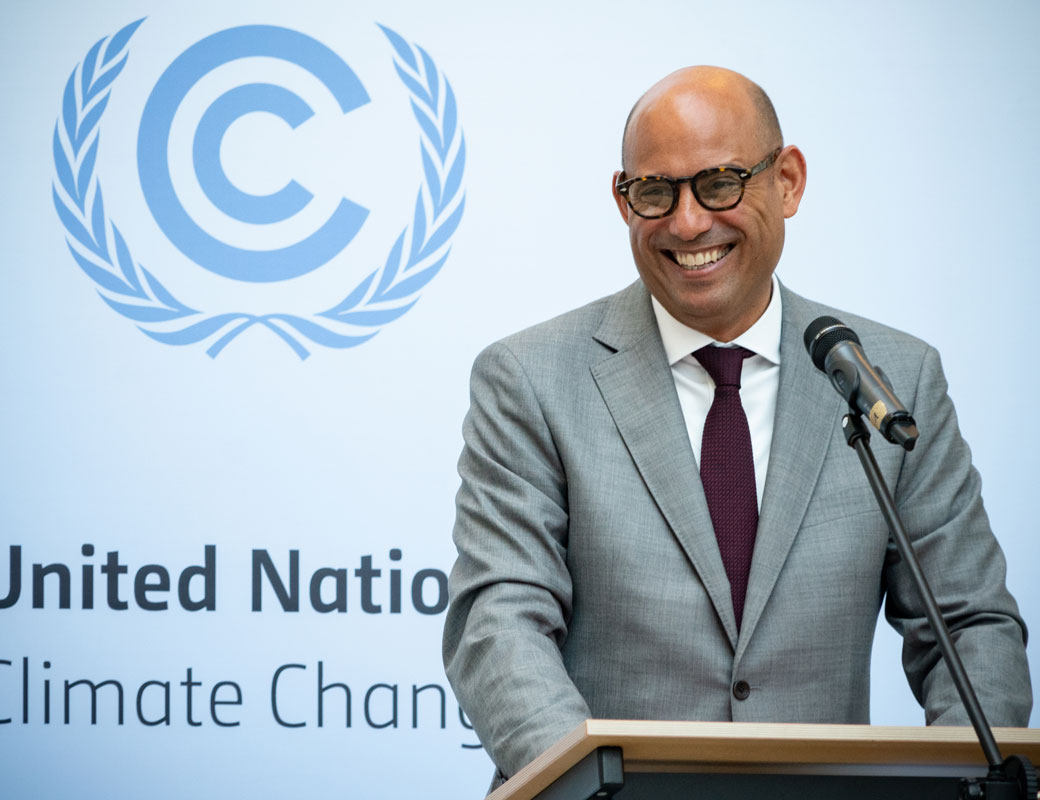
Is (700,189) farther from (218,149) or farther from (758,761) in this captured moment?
(218,149)

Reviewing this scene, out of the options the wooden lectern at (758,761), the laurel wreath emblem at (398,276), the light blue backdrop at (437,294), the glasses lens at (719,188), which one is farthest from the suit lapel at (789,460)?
the laurel wreath emblem at (398,276)

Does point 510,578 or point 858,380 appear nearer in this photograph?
point 858,380

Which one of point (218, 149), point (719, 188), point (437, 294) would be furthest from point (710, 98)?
point (218, 149)

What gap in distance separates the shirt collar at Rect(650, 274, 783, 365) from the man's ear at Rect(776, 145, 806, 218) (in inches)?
8.0

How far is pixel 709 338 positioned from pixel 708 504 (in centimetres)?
33

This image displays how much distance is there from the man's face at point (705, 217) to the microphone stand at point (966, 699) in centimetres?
73

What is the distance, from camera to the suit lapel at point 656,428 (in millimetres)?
2104

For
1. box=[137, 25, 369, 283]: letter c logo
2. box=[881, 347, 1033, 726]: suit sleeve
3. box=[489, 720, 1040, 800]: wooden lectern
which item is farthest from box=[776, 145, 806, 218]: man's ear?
box=[137, 25, 369, 283]: letter c logo

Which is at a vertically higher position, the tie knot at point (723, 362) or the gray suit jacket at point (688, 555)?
the tie knot at point (723, 362)

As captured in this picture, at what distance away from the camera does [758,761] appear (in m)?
1.29

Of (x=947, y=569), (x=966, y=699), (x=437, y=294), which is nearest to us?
(x=966, y=699)

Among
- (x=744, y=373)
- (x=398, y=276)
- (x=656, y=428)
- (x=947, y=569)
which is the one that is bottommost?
(x=947, y=569)

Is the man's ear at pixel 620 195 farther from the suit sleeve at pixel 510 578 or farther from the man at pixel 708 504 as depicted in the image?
the suit sleeve at pixel 510 578

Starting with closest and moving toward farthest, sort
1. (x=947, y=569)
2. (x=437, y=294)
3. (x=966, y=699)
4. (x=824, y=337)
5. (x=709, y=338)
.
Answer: (x=966, y=699), (x=824, y=337), (x=947, y=569), (x=709, y=338), (x=437, y=294)
